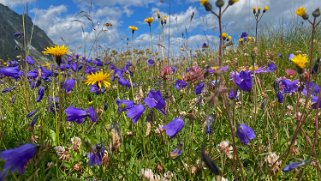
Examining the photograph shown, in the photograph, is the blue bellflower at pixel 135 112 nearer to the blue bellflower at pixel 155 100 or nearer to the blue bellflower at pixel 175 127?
the blue bellflower at pixel 155 100

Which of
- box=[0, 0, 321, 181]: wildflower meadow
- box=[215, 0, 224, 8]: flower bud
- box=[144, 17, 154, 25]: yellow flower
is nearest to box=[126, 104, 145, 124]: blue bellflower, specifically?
box=[0, 0, 321, 181]: wildflower meadow

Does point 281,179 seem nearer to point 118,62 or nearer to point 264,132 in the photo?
point 264,132

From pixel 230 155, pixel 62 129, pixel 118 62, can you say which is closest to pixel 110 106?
pixel 62 129

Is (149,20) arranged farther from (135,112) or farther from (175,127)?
(175,127)

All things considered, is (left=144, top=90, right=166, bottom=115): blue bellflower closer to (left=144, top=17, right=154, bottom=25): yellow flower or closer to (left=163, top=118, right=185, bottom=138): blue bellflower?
(left=163, top=118, right=185, bottom=138): blue bellflower

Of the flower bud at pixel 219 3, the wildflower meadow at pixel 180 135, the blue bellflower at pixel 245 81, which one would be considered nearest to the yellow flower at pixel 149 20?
the wildflower meadow at pixel 180 135

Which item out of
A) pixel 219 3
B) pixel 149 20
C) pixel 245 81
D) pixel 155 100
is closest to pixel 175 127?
pixel 155 100

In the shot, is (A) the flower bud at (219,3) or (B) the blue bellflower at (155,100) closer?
(A) the flower bud at (219,3)

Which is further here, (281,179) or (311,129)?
(311,129)

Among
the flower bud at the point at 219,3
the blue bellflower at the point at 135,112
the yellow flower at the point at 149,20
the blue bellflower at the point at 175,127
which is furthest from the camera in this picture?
the yellow flower at the point at 149,20

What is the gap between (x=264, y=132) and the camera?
2.96m

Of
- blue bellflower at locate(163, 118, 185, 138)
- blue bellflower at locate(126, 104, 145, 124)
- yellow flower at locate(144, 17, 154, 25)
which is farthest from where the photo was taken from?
yellow flower at locate(144, 17, 154, 25)

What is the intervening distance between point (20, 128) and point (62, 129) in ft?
1.09

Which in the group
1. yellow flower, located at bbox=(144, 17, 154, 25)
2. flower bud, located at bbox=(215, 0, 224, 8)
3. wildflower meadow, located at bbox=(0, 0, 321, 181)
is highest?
yellow flower, located at bbox=(144, 17, 154, 25)
